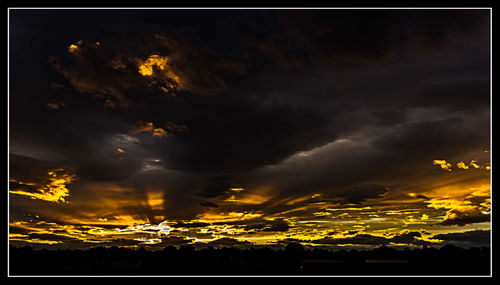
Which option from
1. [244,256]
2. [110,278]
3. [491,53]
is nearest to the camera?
[491,53]

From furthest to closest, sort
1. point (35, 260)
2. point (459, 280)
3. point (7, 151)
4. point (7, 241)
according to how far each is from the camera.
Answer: point (35, 260) → point (459, 280) → point (7, 241) → point (7, 151)

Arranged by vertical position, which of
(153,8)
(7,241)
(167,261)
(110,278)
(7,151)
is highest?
(153,8)

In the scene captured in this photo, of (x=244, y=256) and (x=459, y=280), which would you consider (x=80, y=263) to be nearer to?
(x=244, y=256)

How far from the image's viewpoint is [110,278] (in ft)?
201

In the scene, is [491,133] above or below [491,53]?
below

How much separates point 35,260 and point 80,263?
27632mm

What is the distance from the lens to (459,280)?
2238 inches

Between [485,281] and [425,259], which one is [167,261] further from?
[485,281]

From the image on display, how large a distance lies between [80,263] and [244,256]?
2882 inches

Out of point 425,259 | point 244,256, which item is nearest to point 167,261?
point 244,256

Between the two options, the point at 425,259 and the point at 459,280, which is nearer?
the point at 459,280

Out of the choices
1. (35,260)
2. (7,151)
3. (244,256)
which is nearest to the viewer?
(7,151)

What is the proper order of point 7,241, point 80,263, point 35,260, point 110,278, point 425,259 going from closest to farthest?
point 7,241 < point 110,278 < point 425,259 < point 80,263 < point 35,260

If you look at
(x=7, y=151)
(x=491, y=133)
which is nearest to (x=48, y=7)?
(x=7, y=151)
